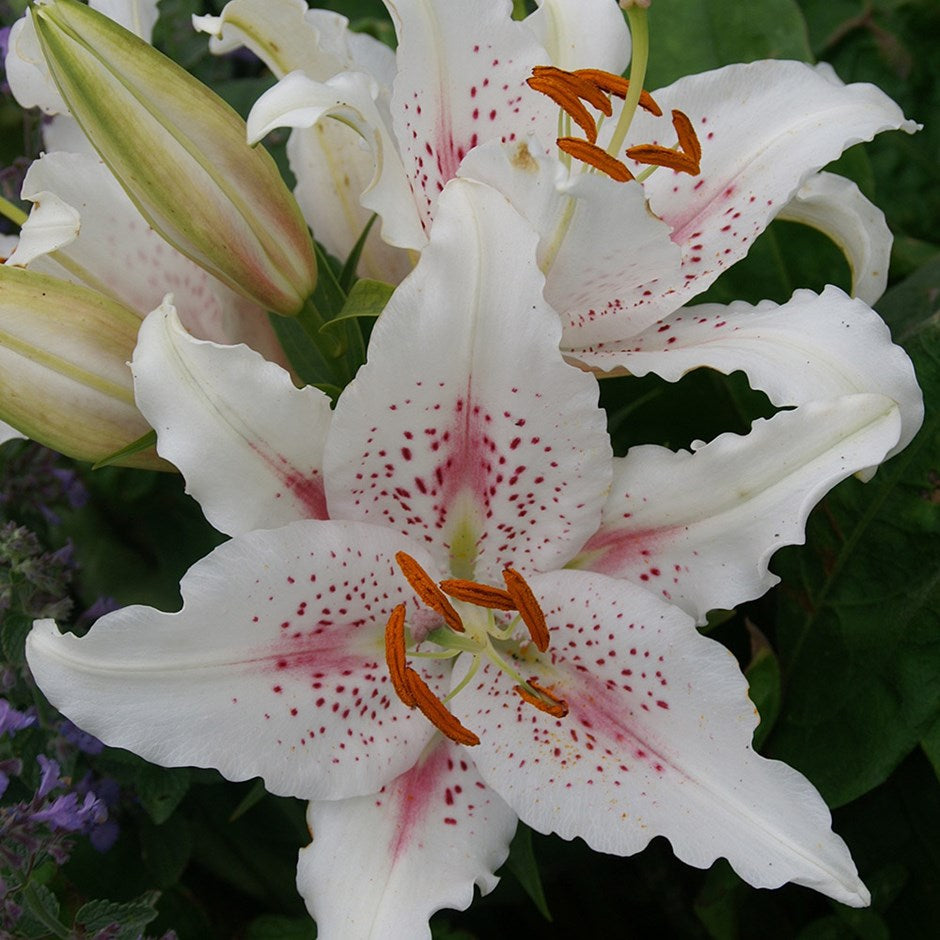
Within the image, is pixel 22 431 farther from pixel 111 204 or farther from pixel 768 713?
pixel 768 713

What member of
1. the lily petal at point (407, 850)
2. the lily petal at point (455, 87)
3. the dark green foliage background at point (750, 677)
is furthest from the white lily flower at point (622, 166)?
the lily petal at point (407, 850)

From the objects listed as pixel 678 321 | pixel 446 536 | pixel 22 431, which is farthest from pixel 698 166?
pixel 22 431

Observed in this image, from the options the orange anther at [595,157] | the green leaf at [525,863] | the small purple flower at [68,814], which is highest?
the orange anther at [595,157]

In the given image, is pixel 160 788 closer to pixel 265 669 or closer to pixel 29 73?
pixel 265 669

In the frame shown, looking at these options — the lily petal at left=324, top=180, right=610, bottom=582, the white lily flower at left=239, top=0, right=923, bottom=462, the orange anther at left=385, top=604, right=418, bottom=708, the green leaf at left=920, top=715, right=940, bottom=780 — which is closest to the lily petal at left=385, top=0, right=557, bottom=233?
the white lily flower at left=239, top=0, right=923, bottom=462

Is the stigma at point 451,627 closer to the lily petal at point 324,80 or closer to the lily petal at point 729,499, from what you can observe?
the lily petal at point 729,499
